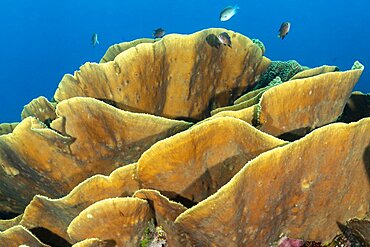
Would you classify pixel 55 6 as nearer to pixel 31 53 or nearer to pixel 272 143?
pixel 31 53

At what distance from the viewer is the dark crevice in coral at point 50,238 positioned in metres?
2.07

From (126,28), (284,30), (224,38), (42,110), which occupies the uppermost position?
(126,28)

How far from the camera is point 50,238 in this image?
2096 mm

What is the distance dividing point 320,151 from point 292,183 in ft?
0.57

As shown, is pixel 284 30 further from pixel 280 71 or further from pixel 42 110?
pixel 42 110

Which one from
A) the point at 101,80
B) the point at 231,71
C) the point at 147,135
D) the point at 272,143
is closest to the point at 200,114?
the point at 231,71

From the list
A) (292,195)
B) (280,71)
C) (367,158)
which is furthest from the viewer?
(280,71)

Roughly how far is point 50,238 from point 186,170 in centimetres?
94

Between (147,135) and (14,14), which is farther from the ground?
(14,14)

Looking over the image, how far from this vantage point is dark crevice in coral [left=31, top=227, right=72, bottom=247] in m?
2.07

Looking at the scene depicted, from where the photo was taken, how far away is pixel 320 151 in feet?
5.00

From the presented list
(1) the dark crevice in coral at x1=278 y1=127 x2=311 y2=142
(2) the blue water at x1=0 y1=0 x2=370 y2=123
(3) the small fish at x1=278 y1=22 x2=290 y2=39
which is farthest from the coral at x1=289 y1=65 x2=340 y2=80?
(2) the blue water at x1=0 y1=0 x2=370 y2=123

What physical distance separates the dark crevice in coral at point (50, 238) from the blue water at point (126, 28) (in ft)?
281

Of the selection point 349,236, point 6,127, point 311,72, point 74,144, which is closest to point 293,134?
point 311,72
